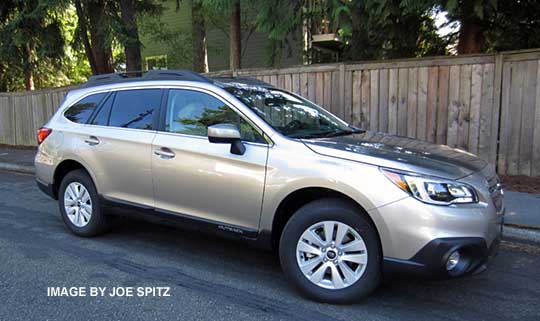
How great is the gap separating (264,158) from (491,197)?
71.5 inches

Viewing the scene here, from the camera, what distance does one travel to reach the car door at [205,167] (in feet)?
12.6

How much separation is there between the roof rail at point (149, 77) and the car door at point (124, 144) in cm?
17

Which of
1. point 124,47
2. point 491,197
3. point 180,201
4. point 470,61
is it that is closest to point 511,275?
point 491,197

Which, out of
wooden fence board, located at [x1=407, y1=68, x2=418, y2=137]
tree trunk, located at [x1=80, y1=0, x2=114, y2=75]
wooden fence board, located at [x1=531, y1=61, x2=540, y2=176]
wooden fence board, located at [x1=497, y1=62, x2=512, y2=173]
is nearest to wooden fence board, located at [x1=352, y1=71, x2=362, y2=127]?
wooden fence board, located at [x1=407, y1=68, x2=418, y2=137]

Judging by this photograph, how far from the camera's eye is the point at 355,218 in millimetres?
3359

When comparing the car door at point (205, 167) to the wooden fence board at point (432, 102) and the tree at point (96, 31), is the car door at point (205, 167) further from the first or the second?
the tree at point (96, 31)

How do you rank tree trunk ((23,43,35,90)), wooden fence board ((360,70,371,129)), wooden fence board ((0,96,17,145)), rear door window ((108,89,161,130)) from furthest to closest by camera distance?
1. wooden fence board ((0,96,17,145))
2. tree trunk ((23,43,35,90))
3. wooden fence board ((360,70,371,129))
4. rear door window ((108,89,161,130))

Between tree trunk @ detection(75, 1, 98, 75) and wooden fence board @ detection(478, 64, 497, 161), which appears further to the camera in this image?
tree trunk @ detection(75, 1, 98, 75)

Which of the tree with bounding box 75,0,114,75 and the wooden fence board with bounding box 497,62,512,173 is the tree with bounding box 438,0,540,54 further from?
the tree with bounding box 75,0,114,75

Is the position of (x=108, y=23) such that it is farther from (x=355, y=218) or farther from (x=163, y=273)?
(x=355, y=218)

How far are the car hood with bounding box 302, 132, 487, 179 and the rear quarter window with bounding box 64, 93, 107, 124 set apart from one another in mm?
2801

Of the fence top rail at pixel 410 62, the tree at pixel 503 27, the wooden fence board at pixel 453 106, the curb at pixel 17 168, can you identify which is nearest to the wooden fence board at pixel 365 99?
the fence top rail at pixel 410 62

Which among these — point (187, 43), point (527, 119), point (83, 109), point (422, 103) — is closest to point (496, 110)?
point (527, 119)

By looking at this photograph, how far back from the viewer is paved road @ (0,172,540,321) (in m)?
3.40
